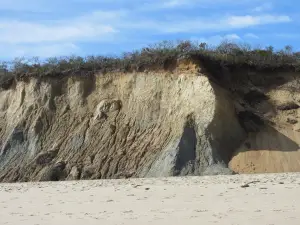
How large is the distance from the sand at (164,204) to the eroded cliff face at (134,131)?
18.2 feet

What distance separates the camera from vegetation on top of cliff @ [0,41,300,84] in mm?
23484

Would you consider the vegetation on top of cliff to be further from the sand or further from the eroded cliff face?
the sand

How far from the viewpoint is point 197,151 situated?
65.8 ft

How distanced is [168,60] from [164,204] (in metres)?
13.4

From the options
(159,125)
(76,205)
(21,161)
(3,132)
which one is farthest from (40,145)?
(76,205)

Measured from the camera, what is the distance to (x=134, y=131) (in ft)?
72.9

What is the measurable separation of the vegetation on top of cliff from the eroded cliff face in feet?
1.57

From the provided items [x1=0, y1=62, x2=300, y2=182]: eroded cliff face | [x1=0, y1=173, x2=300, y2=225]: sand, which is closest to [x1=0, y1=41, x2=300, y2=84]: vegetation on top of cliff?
[x1=0, y1=62, x2=300, y2=182]: eroded cliff face

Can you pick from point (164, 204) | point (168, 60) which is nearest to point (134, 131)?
point (168, 60)

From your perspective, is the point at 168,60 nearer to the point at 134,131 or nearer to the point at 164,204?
the point at 134,131

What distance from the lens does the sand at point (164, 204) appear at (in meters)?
9.06

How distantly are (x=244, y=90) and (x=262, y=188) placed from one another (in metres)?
11.8

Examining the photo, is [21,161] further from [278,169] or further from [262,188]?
[262,188]

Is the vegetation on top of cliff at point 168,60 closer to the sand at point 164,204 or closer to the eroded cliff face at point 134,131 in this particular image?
the eroded cliff face at point 134,131
